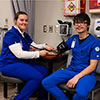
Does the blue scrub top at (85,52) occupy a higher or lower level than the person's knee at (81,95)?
higher

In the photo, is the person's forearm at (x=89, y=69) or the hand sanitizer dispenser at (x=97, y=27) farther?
the hand sanitizer dispenser at (x=97, y=27)

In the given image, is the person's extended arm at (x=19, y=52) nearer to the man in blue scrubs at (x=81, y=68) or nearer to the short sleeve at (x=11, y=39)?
the short sleeve at (x=11, y=39)

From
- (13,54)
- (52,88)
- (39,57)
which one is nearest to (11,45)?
(13,54)

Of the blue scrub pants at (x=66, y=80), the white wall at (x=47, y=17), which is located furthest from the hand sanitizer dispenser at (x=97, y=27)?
the blue scrub pants at (x=66, y=80)

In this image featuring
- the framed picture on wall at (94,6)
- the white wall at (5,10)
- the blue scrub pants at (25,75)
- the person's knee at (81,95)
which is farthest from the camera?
the white wall at (5,10)

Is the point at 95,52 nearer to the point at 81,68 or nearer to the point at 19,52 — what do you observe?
the point at 81,68

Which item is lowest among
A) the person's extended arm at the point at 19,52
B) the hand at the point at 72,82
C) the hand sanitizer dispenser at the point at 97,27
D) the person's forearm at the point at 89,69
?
the hand at the point at 72,82

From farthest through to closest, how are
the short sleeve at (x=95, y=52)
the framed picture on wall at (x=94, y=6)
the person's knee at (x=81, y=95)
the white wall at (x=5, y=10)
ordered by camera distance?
the white wall at (x=5, y=10) < the framed picture on wall at (x=94, y=6) < the short sleeve at (x=95, y=52) < the person's knee at (x=81, y=95)

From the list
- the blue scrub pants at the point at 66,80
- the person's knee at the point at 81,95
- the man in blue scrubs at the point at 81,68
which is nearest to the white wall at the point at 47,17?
the man in blue scrubs at the point at 81,68

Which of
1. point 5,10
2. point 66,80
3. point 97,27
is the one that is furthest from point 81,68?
point 5,10

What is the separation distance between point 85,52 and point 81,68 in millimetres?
182

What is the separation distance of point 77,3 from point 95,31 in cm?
49

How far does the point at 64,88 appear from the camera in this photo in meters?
1.80

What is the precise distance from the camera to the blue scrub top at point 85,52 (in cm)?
187
